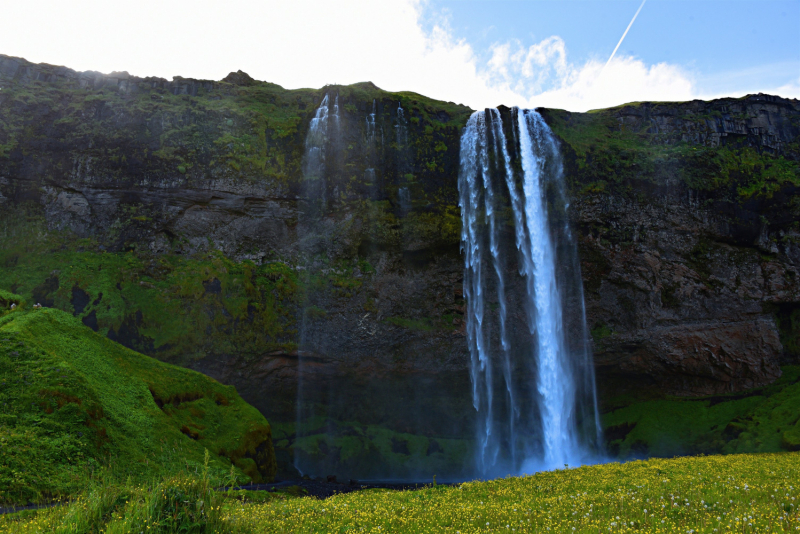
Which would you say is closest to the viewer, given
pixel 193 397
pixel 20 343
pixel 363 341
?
pixel 20 343

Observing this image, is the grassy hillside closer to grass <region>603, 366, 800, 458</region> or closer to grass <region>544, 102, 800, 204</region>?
grass <region>603, 366, 800, 458</region>

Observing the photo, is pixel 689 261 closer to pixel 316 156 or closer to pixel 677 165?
pixel 677 165

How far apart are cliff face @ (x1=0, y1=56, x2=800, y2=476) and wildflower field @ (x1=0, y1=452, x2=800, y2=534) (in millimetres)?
24462

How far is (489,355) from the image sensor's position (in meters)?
36.7

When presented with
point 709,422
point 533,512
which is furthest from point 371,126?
point 709,422

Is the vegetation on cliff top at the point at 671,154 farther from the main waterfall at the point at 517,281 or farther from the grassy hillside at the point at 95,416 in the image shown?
the grassy hillside at the point at 95,416

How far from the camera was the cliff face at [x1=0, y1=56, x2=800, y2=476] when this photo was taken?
109ft

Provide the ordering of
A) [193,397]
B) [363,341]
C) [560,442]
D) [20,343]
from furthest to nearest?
[363,341]
[560,442]
[193,397]
[20,343]

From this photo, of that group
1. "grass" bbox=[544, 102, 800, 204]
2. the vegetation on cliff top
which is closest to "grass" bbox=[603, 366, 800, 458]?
"grass" bbox=[544, 102, 800, 204]

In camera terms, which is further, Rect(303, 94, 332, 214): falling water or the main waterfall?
Rect(303, 94, 332, 214): falling water

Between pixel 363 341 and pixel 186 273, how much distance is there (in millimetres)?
13962

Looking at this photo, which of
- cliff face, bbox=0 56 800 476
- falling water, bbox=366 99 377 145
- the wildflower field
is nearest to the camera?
the wildflower field

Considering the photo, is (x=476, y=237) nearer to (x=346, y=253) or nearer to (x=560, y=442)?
(x=346, y=253)

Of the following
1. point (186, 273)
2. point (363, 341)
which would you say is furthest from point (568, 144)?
point (186, 273)
